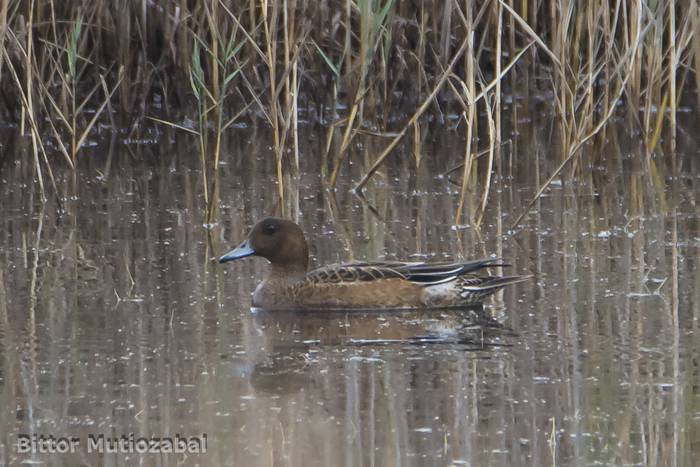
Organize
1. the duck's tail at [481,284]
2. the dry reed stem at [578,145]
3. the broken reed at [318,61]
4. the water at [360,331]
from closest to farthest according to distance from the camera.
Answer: the water at [360,331] → the duck's tail at [481,284] → the dry reed stem at [578,145] → the broken reed at [318,61]

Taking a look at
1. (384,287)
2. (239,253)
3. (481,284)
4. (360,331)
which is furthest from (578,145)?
(360,331)

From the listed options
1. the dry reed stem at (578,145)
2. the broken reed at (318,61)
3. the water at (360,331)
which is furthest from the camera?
the broken reed at (318,61)

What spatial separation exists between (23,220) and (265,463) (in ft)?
15.1

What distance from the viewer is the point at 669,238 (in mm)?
8133

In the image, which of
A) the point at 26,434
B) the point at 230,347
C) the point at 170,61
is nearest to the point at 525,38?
the point at 170,61

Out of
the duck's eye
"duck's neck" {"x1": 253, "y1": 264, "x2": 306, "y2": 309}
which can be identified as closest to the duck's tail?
"duck's neck" {"x1": 253, "y1": 264, "x2": 306, "y2": 309}

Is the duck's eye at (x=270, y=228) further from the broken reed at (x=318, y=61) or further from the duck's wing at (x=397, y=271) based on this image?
the broken reed at (x=318, y=61)

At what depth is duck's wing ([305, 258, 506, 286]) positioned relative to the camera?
7051 millimetres

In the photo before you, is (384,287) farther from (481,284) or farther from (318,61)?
(318,61)

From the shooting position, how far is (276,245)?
743 centimetres

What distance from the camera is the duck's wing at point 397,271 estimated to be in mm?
7051

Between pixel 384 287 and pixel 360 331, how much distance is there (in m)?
0.55

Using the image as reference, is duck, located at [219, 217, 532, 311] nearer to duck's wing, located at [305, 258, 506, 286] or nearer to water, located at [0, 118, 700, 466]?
duck's wing, located at [305, 258, 506, 286]

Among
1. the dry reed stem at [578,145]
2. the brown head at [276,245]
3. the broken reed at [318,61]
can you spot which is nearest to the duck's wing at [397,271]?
the brown head at [276,245]
